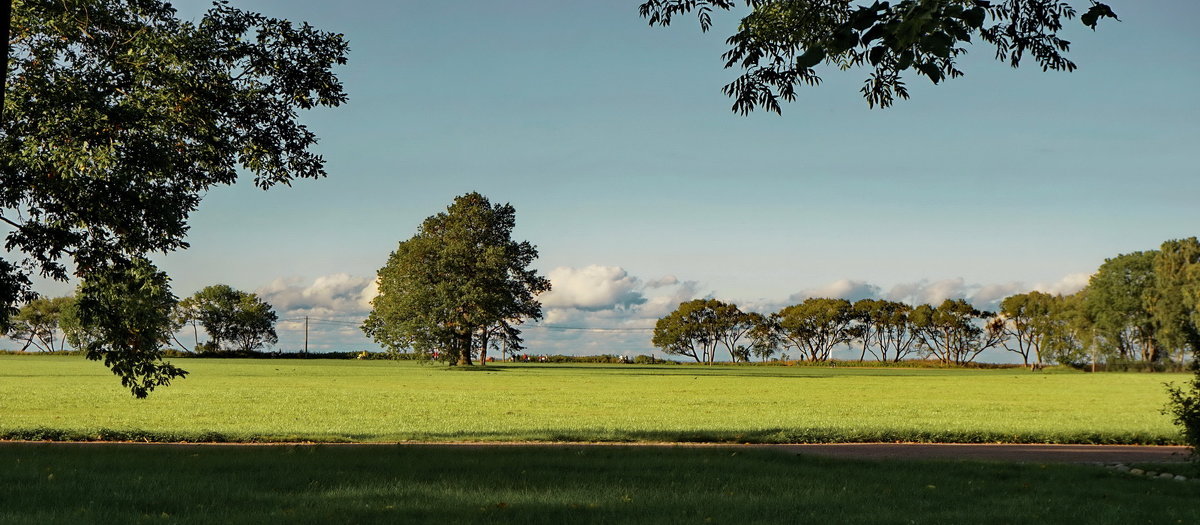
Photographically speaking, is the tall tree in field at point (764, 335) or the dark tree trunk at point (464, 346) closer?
the dark tree trunk at point (464, 346)

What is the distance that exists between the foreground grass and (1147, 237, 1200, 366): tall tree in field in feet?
278

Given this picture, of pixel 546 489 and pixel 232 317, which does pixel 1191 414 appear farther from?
pixel 232 317

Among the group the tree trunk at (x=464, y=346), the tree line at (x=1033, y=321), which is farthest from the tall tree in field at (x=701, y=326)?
the tree trunk at (x=464, y=346)

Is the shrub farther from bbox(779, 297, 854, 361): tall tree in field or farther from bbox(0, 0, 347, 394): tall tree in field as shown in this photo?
bbox(779, 297, 854, 361): tall tree in field

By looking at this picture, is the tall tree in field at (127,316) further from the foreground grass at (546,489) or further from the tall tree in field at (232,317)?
the tall tree in field at (232,317)

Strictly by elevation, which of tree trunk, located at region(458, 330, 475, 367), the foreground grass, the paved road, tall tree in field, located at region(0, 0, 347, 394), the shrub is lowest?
the paved road

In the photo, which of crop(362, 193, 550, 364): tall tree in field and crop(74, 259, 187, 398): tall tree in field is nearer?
crop(74, 259, 187, 398): tall tree in field

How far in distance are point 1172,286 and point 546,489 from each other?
98.2 metres

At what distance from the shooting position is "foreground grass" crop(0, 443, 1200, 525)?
9.29 metres

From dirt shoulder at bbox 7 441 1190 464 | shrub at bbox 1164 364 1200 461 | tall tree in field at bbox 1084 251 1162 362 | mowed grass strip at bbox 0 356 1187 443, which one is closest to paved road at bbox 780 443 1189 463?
dirt shoulder at bbox 7 441 1190 464

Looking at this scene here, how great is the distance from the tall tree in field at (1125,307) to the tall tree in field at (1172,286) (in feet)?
5.39

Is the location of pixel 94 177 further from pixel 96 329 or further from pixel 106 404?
pixel 106 404

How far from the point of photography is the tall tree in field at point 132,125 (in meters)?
13.2

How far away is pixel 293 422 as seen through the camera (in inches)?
839
